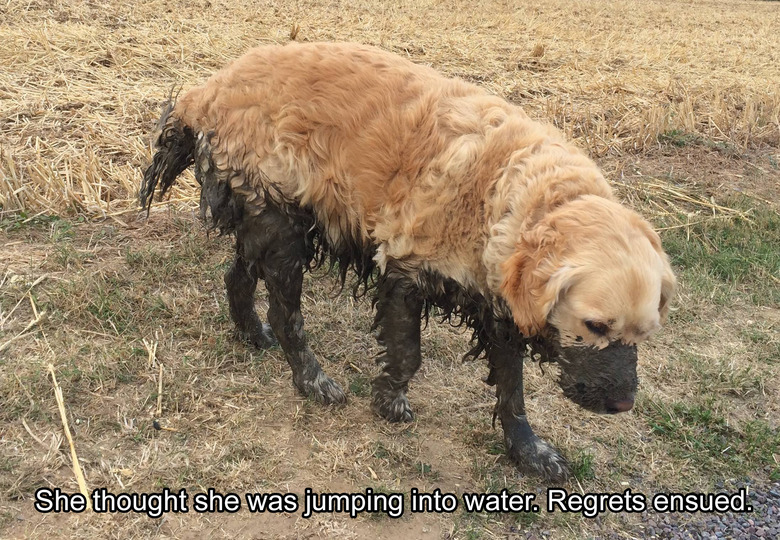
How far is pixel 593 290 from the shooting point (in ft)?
8.64

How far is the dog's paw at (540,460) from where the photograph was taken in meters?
3.65

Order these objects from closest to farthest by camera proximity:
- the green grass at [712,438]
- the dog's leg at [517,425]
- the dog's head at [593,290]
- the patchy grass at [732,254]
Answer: the dog's head at [593,290], the dog's leg at [517,425], the green grass at [712,438], the patchy grass at [732,254]

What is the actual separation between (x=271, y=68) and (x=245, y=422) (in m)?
2.07

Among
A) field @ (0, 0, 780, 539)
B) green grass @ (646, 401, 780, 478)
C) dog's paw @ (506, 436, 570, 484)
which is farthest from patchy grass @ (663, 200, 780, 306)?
dog's paw @ (506, 436, 570, 484)

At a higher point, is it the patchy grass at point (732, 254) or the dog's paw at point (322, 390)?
the patchy grass at point (732, 254)

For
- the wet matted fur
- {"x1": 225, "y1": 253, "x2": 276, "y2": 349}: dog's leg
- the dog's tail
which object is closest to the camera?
the wet matted fur

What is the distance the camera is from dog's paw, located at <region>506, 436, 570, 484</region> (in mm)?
3647

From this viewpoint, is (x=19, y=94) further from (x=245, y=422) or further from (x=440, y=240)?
(x=440, y=240)

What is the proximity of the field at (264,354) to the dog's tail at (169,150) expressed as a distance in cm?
92

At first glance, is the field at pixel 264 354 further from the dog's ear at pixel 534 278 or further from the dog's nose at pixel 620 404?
the dog's ear at pixel 534 278

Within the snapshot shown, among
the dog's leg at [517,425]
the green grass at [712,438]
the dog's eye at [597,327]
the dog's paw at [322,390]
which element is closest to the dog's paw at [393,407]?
the dog's paw at [322,390]

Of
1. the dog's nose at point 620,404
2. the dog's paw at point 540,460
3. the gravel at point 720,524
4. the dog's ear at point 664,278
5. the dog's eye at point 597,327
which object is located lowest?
the gravel at point 720,524

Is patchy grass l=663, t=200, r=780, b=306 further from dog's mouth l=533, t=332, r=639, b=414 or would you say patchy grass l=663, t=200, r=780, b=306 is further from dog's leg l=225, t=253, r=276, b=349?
dog's leg l=225, t=253, r=276, b=349

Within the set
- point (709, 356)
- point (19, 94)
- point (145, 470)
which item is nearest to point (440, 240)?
point (145, 470)
